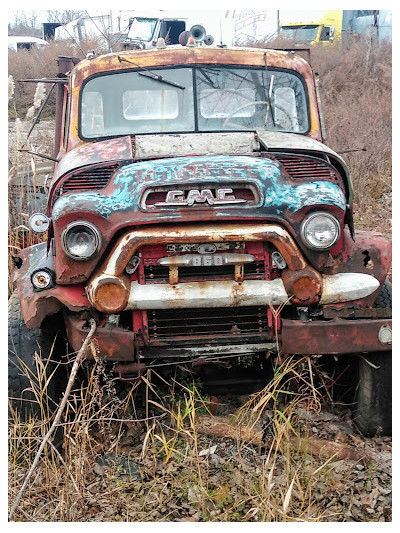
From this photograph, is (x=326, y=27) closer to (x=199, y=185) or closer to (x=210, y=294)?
(x=199, y=185)

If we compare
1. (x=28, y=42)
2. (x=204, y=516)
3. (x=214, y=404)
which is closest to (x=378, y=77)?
(x=28, y=42)

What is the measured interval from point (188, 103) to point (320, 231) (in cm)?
161

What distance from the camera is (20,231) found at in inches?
246

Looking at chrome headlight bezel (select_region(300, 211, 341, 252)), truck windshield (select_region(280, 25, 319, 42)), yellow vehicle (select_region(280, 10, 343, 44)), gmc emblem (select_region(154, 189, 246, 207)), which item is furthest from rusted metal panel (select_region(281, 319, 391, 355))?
truck windshield (select_region(280, 25, 319, 42))

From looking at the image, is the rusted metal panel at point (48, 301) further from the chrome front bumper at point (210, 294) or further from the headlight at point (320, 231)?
the headlight at point (320, 231)

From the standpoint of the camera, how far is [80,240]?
11.2 ft

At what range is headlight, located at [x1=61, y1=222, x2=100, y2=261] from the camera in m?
3.37

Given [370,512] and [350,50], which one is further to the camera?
[350,50]

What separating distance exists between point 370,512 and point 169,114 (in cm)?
277

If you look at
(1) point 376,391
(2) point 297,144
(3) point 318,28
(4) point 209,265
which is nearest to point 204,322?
(4) point 209,265

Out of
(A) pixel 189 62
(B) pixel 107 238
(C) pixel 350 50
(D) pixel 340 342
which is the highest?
(C) pixel 350 50

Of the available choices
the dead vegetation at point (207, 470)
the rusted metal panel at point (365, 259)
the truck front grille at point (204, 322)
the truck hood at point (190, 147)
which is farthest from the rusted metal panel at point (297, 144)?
the dead vegetation at point (207, 470)

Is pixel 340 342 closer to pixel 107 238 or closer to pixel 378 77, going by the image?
pixel 107 238

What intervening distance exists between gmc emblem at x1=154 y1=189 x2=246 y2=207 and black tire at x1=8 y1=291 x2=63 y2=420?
111 centimetres
